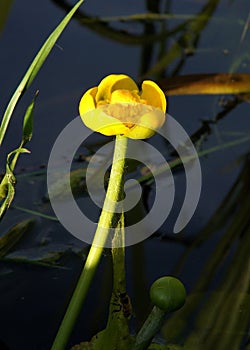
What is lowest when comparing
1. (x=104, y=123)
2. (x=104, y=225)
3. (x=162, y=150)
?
(x=104, y=225)

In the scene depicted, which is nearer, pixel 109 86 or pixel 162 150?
pixel 109 86

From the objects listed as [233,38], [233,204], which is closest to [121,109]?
[233,204]

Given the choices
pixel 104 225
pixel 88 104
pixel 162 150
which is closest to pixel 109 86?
pixel 88 104

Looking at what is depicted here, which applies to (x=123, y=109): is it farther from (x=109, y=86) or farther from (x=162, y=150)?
(x=162, y=150)

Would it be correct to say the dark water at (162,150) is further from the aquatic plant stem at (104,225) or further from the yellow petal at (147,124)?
the yellow petal at (147,124)

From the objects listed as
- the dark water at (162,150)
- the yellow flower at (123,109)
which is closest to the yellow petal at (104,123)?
the yellow flower at (123,109)

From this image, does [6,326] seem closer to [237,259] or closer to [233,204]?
[237,259]

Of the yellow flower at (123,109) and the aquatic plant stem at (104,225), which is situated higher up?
the yellow flower at (123,109)

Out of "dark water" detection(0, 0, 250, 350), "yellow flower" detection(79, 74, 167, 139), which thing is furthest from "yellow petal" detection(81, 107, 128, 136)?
"dark water" detection(0, 0, 250, 350)
